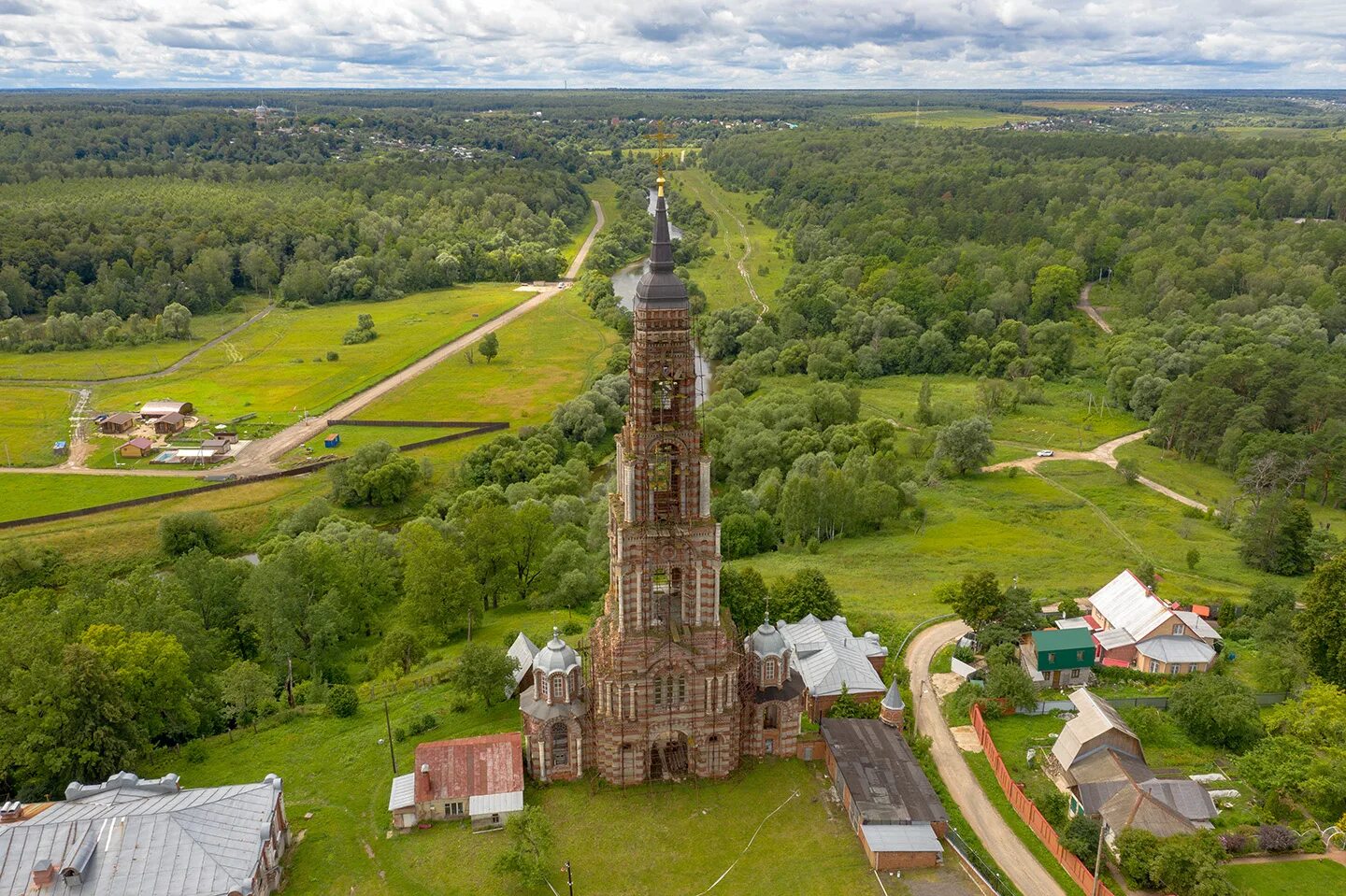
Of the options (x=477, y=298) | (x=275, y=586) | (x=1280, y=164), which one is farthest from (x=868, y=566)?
(x=1280, y=164)

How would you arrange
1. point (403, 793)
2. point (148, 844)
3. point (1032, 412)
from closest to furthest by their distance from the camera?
point (148, 844)
point (403, 793)
point (1032, 412)

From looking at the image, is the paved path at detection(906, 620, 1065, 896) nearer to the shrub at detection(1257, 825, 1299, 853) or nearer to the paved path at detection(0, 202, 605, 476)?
the shrub at detection(1257, 825, 1299, 853)

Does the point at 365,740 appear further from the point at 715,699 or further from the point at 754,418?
the point at 754,418

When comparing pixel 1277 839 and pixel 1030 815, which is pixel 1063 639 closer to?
pixel 1030 815

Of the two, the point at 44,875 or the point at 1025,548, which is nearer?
the point at 44,875

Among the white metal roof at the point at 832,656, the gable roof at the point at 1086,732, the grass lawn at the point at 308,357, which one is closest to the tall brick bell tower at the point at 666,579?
the white metal roof at the point at 832,656

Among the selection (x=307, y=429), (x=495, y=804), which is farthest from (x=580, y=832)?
(x=307, y=429)
